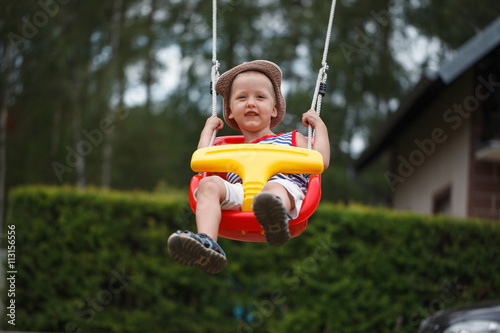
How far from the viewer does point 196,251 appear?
7.86ft

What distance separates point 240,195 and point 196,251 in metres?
0.45

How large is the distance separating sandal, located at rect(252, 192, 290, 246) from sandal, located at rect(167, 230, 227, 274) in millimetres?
213

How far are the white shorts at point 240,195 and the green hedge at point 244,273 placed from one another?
488 cm

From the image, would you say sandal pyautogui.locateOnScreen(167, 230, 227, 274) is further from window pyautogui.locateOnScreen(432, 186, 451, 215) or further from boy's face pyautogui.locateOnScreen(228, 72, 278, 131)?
window pyautogui.locateOnScreen(432, 186, 451, 215)

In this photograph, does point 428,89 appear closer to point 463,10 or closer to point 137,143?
point 463,10

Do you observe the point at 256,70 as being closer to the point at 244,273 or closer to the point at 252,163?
the point at 252,163

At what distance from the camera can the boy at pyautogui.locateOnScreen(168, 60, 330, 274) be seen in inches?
94.7

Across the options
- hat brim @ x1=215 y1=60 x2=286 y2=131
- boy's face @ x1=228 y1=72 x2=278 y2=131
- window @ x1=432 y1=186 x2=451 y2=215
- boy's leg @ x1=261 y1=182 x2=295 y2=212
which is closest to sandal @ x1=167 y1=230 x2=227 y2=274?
boy's leg @ x1=261 y1=182 x2=295 y2=212

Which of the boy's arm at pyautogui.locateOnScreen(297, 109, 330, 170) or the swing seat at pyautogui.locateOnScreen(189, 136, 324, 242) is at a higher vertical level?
the boy's arm at pyautogui.locateOnScreen(297, 109, 330, 170)

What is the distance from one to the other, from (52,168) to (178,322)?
9981mm

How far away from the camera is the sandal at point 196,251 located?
2.38 meters

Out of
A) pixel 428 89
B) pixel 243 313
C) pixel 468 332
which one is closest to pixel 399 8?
pixel 428 89

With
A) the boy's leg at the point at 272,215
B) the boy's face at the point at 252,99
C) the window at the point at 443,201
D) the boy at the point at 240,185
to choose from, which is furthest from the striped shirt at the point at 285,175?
the window at the point at 443,201

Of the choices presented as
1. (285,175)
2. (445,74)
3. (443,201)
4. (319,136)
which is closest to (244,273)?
(445,74)
